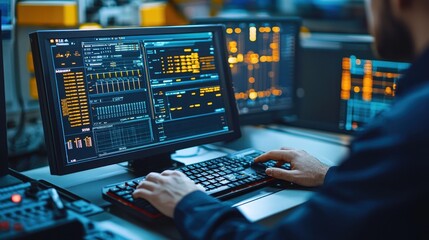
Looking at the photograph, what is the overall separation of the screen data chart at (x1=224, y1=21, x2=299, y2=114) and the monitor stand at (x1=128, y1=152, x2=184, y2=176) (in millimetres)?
536

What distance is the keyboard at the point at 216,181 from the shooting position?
4.01 ft

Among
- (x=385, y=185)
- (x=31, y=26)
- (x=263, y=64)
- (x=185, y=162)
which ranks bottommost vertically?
(x=185, y=162)

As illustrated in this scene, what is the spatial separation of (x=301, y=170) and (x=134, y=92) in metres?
0.48

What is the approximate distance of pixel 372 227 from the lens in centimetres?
83

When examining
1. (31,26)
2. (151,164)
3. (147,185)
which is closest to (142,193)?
(147,185)

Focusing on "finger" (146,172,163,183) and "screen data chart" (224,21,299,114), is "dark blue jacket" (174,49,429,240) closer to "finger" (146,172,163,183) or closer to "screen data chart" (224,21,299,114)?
"finger" (146,172,163,183)

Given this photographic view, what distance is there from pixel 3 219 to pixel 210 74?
745mm

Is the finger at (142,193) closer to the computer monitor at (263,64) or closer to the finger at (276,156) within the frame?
the finger at (276,156)

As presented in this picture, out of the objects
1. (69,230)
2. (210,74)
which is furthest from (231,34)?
(69,230)

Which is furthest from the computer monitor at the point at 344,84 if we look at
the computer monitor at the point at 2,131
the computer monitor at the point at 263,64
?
the computer monitor at the point at 2,131

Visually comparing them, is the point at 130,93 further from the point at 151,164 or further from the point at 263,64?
the point at 263,64

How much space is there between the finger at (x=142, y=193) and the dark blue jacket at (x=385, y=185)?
0.36 metres

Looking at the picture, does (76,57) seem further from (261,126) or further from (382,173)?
(261,126)

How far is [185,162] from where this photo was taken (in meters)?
1.64
